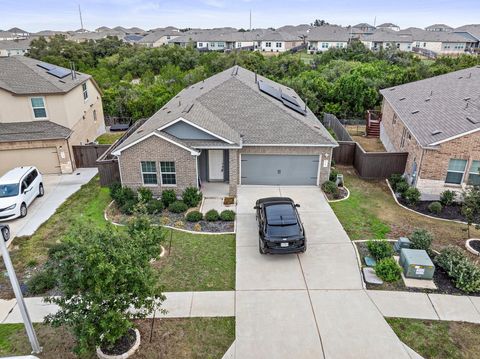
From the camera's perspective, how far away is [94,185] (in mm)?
20703

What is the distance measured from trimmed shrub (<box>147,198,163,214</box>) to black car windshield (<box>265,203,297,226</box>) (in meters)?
5.69

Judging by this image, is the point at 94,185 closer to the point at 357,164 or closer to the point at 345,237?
the point at 345,237

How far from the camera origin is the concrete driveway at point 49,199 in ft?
53.2

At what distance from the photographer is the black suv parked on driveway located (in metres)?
13.2

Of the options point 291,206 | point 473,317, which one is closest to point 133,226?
point 291,206

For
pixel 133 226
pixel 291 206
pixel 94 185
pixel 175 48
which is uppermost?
pixel 175 48

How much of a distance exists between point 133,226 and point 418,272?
9.61 m

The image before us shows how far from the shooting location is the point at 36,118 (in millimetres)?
22188

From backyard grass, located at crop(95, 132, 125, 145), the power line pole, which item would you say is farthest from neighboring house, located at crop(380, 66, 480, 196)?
backyard grass, located at crop(95, 132, 125, 145)

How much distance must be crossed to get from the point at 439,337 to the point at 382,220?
7.18 meters

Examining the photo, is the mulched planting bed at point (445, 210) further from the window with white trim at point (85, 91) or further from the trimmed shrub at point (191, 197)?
the window with white trim at point (85, 91)

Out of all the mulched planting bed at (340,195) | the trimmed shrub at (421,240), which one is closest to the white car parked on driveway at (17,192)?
the mulched planting bed at (340,195)

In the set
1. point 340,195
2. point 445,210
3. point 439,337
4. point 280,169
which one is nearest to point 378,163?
point 340,195

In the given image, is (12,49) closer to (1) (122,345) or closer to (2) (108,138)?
(2) (108,138)
